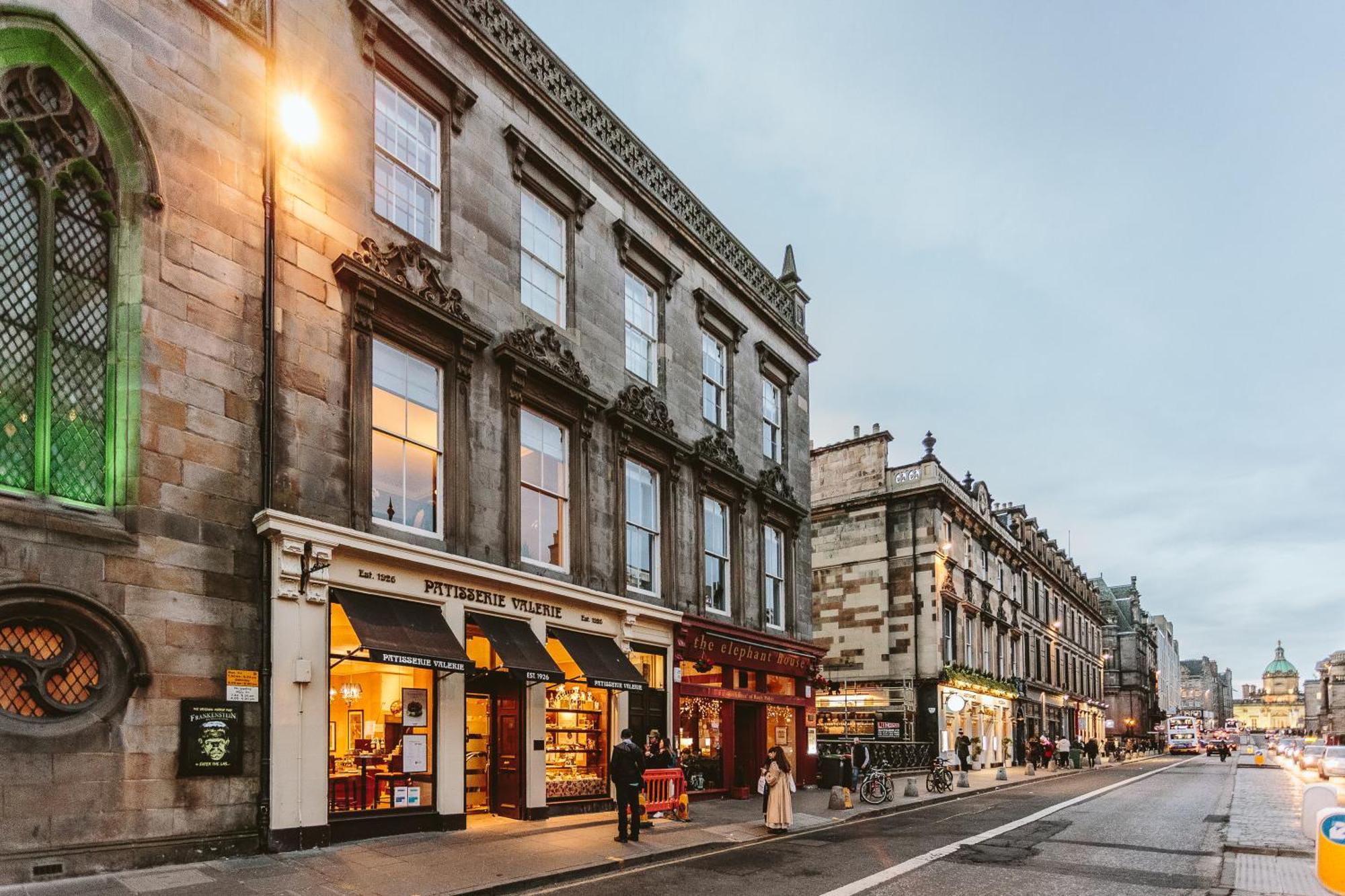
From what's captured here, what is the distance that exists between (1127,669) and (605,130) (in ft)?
362

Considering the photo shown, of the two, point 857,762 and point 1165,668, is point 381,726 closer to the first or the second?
point 857,762

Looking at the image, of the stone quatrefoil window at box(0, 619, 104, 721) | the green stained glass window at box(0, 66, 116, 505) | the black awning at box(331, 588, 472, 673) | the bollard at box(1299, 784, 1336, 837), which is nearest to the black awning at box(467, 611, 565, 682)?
the black awning at box(331, 588, 472, 673)

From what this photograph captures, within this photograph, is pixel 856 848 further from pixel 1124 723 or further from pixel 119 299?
pixel 1124 723

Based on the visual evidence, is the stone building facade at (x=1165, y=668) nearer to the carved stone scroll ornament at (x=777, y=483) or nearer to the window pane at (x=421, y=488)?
the carved stone scroll ornament at (x=777, y=483)

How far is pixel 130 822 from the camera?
1065cm

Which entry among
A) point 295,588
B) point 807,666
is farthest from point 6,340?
point 807,666

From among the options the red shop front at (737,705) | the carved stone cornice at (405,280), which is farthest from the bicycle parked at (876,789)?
the carved stone cornice at (405,280)

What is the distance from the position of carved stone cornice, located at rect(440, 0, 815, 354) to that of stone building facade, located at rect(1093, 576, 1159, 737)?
91.5 meters

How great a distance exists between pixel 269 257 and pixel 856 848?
1220 centimetres

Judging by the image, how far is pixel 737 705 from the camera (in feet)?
80.7

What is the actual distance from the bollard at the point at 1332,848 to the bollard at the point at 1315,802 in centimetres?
18

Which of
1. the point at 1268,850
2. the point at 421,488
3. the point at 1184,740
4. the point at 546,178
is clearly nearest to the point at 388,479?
the point at 421,488

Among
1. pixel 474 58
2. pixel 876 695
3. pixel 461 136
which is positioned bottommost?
pixel 876 695

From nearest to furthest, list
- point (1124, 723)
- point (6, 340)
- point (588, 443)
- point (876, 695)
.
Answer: point (6, 340) → point (588, 443) → point (876, 695) → point (1124, 723)
